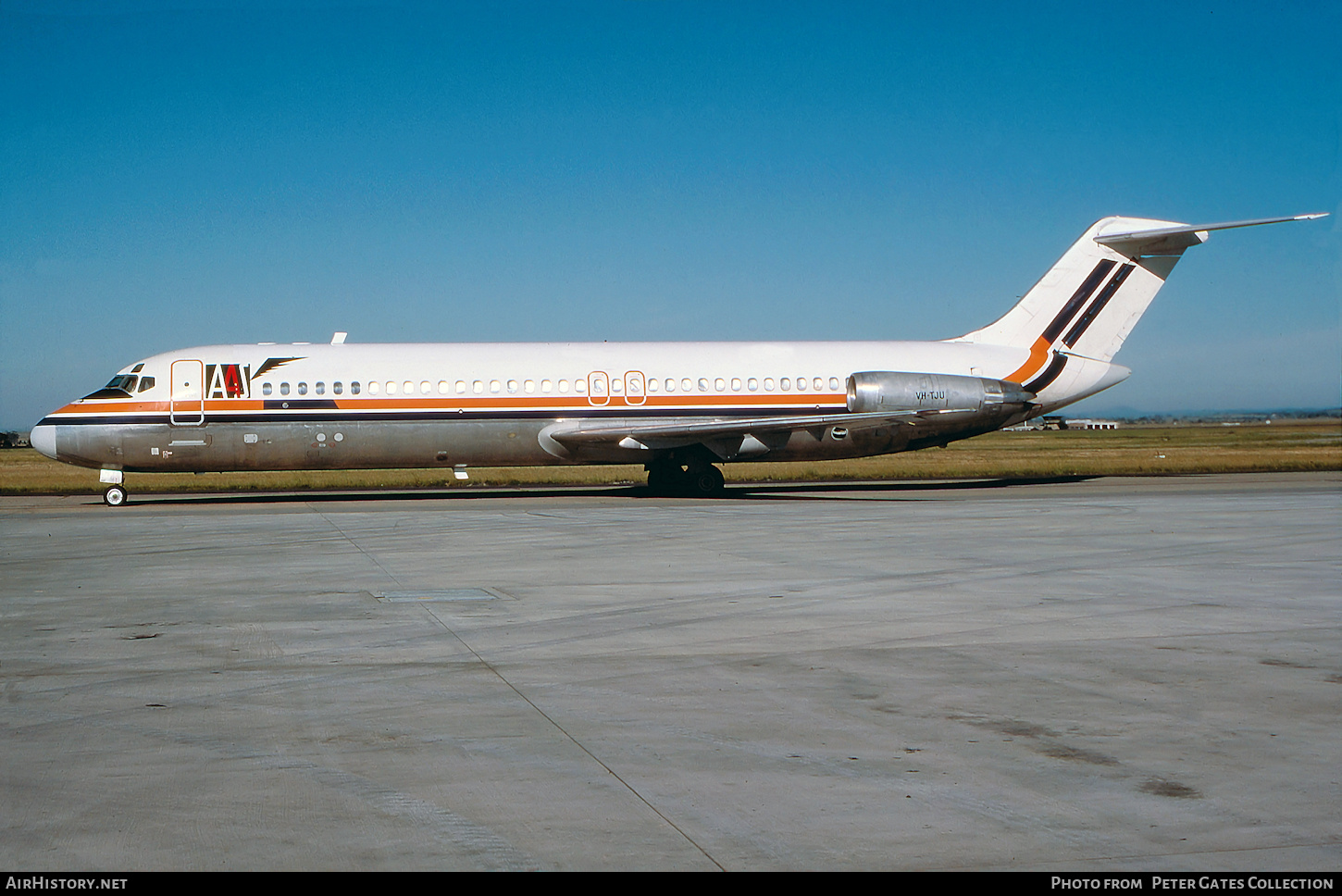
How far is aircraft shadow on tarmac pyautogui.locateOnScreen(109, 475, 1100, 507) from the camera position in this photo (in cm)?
2750

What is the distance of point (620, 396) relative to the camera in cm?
2703

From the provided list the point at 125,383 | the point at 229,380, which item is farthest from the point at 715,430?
the point at 125,383

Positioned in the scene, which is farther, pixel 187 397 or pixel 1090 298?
pixel 1090 298

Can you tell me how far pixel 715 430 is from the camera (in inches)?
1017

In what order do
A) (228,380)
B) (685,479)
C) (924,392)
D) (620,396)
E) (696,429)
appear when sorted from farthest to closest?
(685,479) → (924,392) → (620,396) → (696,429) → (228,380)

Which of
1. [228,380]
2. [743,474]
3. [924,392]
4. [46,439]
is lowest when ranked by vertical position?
[743,474]

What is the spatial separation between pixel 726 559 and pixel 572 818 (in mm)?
9727

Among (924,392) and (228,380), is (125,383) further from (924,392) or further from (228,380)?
(924,392)

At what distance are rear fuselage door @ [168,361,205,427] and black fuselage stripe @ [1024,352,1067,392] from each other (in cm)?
2027

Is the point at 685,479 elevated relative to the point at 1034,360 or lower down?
lower down

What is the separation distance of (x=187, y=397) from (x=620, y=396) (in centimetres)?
983

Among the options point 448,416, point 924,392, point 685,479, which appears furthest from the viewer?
point 685,479

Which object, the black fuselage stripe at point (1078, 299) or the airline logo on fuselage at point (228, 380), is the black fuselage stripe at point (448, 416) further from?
the black fuselage stripe at point (1078, 299)

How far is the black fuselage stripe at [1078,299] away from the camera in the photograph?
29172mm
